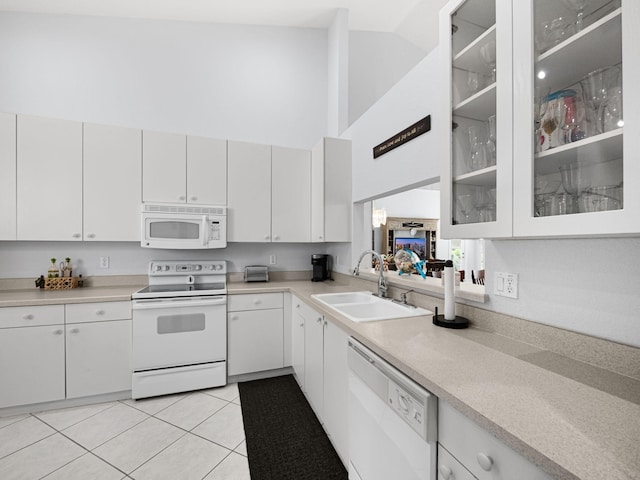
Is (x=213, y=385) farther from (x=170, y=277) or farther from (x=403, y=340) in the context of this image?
(x=403, y=340)

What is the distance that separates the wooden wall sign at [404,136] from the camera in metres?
1.88

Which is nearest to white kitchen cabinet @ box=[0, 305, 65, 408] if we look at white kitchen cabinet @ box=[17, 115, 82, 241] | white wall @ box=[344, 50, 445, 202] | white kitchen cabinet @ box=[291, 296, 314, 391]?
white kitchen cabinet @ box=[17, 115, 82, 241]

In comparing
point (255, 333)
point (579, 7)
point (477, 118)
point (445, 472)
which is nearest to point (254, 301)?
point (255, 333)

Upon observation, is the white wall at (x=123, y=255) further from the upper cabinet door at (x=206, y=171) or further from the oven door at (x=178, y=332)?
the oven door at (x=178, y=332)

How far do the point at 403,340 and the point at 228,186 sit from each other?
2.33m

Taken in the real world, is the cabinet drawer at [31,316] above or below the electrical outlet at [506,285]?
below

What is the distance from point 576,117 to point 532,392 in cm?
82

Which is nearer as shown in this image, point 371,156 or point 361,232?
point 371,156

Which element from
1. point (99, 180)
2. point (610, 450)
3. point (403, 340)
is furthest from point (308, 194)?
point (610, 450)

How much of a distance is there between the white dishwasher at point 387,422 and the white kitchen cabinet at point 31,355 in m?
2.27

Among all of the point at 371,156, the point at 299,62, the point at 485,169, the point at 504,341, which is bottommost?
the point at 504,341

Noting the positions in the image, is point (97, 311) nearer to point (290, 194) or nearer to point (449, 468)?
point (290, 194)

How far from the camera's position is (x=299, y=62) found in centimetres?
356

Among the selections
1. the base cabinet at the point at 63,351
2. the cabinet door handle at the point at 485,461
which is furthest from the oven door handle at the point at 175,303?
the cabinet door handle at the point at 485,461
